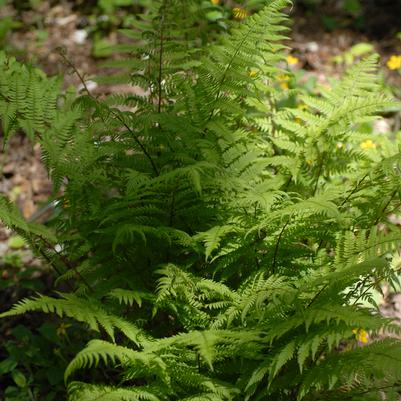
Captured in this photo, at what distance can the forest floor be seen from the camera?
3717 millimetres

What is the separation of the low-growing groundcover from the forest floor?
45.8 inches

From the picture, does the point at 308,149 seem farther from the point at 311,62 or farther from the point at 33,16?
the point at 33,16

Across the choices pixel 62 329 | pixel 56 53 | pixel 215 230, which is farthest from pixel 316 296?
pixel 56 53

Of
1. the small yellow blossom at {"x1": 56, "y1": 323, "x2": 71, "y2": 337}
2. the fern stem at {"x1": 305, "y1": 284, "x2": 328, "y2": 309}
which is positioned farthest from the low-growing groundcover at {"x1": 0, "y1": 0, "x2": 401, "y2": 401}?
the small yellow blossom at {"x1": 56, "y1": 323, "x2": 71, "y2": 337}

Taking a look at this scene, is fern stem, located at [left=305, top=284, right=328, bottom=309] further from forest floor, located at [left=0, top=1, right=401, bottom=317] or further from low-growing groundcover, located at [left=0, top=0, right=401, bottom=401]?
forest floor, located at [left=0, top=1, right=401, bottom=317]

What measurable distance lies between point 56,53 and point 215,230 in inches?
134

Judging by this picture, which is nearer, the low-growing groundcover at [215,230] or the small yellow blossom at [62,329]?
the low-growing groundcover at [215,230]

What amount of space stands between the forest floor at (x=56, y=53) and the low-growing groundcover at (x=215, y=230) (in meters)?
1.16

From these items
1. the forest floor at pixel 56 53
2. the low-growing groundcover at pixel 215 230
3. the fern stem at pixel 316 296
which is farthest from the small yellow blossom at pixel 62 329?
the fern stem at pixel 316 296

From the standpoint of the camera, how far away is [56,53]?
494cm

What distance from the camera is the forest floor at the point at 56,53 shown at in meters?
3.72

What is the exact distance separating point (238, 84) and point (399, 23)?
3.19 m

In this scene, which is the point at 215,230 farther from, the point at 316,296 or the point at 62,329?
the point at 62,329

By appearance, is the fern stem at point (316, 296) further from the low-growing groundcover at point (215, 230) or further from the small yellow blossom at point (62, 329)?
the small yellow blossom at point (62, 329)
